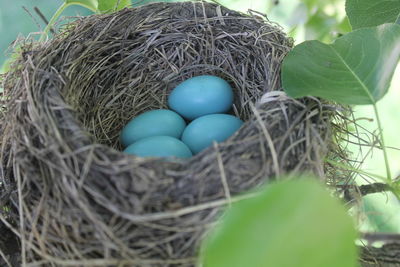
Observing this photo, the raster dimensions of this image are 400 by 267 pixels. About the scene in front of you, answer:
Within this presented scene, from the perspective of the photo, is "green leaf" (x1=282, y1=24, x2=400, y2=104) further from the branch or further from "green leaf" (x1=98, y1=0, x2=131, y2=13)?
"green leaf" (x1=98, y1=0, x2=131, y2=13)

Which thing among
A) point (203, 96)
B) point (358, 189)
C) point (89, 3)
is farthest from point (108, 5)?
point (358, 189)

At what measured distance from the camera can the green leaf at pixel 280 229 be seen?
39cm

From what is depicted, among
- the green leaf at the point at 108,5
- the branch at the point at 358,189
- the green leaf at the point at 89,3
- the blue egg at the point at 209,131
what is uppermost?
the green leaf at the point at 89,3

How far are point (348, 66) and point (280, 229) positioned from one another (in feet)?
1.25

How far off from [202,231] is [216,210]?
3cm

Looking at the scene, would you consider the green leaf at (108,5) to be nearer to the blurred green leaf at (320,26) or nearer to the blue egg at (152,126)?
the blue egg at (152,126)

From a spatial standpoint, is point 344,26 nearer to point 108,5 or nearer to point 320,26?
point 320,26

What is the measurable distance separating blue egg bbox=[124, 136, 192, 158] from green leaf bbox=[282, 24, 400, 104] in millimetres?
201

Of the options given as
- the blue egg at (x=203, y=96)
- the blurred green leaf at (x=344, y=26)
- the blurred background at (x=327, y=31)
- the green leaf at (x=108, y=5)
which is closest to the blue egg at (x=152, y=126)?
the blue egg at (x=203, y=96)

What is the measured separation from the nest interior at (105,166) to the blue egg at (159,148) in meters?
0.12

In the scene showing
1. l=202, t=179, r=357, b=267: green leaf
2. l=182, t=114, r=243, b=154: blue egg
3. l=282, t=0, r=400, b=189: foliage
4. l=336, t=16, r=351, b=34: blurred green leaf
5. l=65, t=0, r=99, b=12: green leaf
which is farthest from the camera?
l=336, t=16, r=351, b=34: blurred green leaf

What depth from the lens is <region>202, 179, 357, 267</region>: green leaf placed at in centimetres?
39

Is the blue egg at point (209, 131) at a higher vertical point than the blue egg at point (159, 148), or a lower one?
lower

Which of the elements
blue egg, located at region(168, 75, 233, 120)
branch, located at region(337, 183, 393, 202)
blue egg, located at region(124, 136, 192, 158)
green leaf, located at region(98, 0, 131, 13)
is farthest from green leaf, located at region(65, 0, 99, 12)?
branch, located at region(337, 183, 393, 202)
